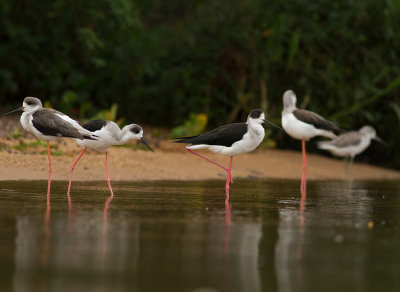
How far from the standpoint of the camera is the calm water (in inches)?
189

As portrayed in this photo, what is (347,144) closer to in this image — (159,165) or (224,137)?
(159,165)

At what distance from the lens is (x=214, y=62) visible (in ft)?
59.2

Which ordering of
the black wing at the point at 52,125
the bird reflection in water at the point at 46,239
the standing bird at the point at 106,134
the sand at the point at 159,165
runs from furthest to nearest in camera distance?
the sand at the point at 159,165 → the standing bird at the point at 106,134 → the black wing at the point at 52,125 → the bird reflection in water at the point at 46,239

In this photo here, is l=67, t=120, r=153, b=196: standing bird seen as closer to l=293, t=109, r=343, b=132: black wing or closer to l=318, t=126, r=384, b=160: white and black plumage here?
l=293, t=109, r=343, b=132: black wing

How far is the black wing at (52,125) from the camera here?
9.69 m

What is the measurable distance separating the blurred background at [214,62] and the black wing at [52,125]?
249 inches

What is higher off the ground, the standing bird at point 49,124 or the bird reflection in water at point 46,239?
the standing bird at point 49,124

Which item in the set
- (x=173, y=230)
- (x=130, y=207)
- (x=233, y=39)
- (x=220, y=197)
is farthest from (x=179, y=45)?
(x=173, y=230)

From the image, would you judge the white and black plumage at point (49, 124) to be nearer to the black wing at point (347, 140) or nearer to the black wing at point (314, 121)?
the black wing at point (314, 121)

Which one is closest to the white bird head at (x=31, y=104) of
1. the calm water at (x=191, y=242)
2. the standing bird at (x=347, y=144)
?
the calm water at (x=191, y=242)

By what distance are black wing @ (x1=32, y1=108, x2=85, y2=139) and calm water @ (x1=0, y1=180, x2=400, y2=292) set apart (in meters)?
0.70

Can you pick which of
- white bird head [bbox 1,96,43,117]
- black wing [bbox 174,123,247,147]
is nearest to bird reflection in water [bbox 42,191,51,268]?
white bird head [bbox 1,96,43,117]

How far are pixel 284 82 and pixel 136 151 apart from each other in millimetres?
4892

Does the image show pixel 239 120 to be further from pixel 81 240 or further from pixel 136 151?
pixel 81 240
